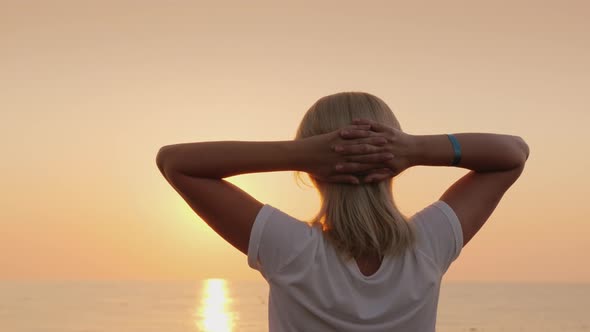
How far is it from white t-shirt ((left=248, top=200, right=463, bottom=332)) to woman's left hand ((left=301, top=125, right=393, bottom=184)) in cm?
13

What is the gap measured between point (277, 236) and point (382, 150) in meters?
0.32

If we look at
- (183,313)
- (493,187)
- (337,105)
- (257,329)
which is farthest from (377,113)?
(183,313)

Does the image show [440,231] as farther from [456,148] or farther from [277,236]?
[277,236]

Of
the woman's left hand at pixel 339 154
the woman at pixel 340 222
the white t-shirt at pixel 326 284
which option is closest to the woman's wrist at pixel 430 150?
the woman at pixel 340 222

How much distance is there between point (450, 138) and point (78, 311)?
37.9 m

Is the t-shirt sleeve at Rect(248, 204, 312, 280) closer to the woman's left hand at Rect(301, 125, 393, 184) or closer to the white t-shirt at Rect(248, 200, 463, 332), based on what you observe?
the white t-shirt at Rect(248, 200, 463, 332)

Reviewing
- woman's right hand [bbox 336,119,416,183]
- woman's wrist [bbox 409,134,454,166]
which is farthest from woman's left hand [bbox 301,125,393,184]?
woman's wrist [bbox 409,134,454,166]

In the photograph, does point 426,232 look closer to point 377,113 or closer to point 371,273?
point 371,273

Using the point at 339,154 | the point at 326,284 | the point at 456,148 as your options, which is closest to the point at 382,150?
the point at 339,154

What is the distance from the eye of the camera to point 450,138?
2186mm

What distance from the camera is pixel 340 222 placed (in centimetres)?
197

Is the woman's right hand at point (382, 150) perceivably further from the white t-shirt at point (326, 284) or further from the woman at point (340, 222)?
the white t-shirt at point (326, 284)

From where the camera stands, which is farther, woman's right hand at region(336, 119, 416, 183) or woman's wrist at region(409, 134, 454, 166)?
woman's wrist at region(409, 134, 454, 166)

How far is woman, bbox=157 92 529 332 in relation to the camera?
6.41ft
